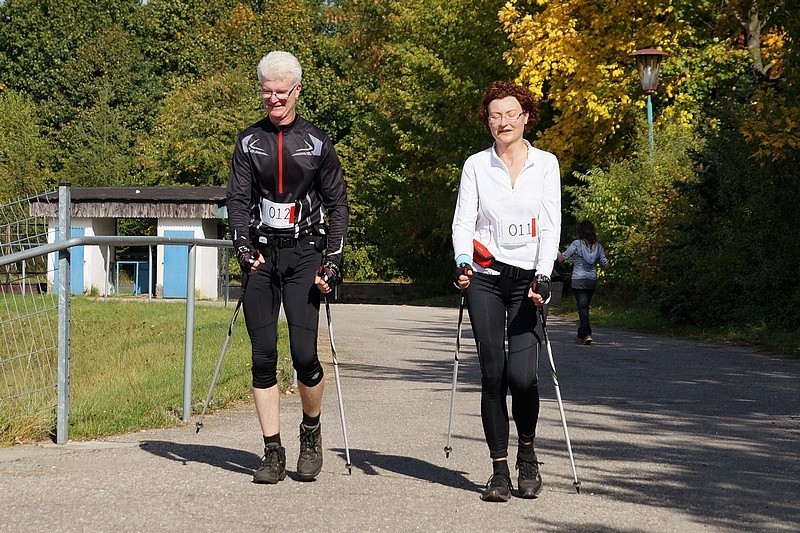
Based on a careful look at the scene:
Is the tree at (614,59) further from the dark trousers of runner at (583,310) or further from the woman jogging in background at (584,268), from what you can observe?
the dark trousers of runner at (583,310)

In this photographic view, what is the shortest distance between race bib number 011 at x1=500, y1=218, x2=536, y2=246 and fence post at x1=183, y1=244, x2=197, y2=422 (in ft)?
11.9

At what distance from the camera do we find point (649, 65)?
26250 mm

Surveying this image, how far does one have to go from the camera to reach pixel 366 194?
49.7m

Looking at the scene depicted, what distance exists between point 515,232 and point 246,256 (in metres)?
1.39

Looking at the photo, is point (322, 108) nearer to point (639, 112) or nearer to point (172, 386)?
point (639, 112)

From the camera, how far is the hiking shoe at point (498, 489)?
Result: 20.9 ft

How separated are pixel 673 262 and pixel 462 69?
18.2m

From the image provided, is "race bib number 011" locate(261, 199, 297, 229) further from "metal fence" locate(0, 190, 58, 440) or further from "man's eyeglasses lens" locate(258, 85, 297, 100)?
"metal fence" locate(0, 190, 58, 440)

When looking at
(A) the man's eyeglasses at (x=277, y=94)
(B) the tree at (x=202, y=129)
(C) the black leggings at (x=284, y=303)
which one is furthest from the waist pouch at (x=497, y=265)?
(B) the tree at (x=202, y=129)

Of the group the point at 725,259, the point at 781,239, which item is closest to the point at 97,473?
the point at 781,239

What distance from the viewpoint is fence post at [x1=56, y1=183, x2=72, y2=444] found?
8.08 metres

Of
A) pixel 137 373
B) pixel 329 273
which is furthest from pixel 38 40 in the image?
pixel 329 273

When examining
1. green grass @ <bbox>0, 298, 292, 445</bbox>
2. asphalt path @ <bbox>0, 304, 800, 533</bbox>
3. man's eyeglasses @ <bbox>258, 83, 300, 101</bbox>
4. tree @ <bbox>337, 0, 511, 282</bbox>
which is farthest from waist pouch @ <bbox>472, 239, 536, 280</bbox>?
tree @ <bbox>337, 0, 511, 282</bbox>

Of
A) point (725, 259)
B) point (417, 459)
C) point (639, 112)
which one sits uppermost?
point (639, 112)
